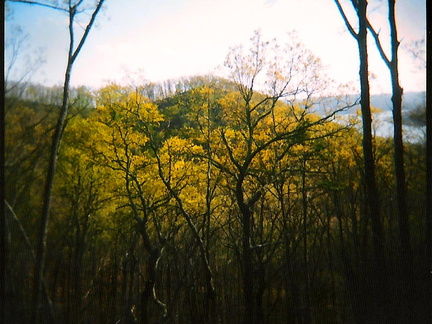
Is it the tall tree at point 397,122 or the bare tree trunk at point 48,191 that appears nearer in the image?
the bare tree trunk at point 48,191

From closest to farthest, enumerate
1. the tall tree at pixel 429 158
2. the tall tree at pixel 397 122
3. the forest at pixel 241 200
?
the tall tree at pixel 429 158 < the forest at pixel 241 200 < the tall tree at pixel 397 122

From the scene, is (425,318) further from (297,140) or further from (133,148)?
(133,148)

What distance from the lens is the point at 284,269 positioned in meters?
3.09

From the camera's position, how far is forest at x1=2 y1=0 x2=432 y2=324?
2525 mm

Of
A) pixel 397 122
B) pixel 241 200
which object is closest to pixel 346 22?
pixel 397 122

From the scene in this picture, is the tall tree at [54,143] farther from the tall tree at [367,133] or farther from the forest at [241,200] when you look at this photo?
the tall tree at [367,133]

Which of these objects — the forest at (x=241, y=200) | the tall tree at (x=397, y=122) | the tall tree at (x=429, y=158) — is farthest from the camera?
the tall tree at (x=397, y=122)

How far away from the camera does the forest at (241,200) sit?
253cm

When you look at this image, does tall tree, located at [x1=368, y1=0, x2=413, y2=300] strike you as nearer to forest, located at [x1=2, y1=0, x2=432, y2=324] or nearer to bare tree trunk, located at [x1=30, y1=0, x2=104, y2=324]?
forest, located at [x1=2, y1=0, x2=432, y2=324]

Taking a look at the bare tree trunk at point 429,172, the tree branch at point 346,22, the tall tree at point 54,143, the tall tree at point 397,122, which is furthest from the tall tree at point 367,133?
the tall tree at point 54,143

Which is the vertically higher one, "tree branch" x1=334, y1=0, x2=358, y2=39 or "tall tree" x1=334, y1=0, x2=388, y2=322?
"tree branch" x1=334, y1=0, x2=358, y2=39

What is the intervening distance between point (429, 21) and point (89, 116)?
2.25 m

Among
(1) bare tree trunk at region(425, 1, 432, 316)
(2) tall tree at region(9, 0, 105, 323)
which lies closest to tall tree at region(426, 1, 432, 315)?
(1) bare tree trunk at region(425, 1, 432, 316)

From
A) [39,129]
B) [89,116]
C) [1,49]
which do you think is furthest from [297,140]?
[1,49]
